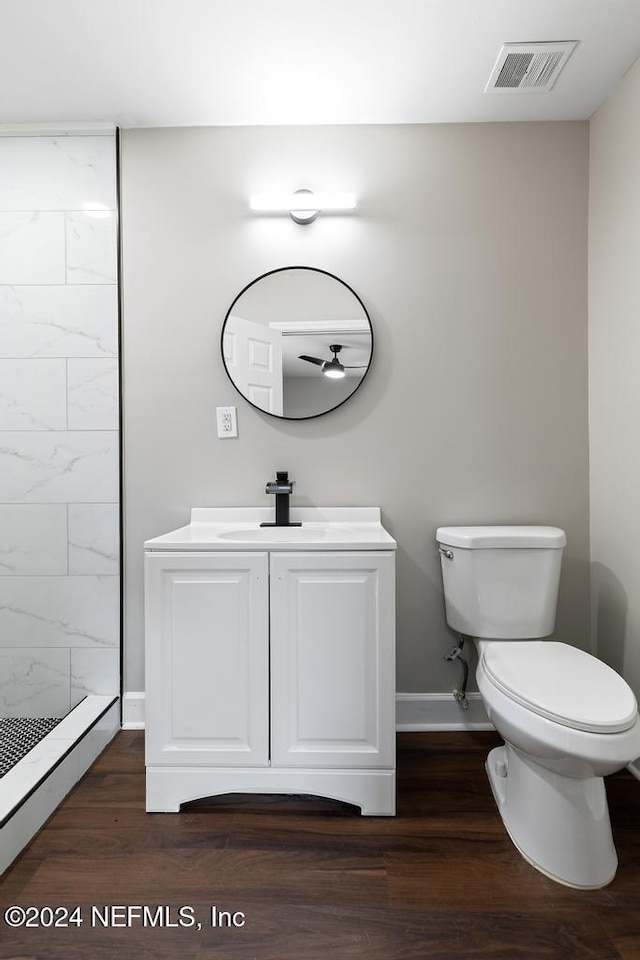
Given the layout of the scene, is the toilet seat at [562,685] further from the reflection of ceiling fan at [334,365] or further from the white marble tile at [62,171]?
the white marble tile at [62,171]

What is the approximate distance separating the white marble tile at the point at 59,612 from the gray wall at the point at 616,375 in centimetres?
190

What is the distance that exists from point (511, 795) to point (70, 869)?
1.22m

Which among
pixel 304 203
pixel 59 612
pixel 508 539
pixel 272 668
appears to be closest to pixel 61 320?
pixel 304 203

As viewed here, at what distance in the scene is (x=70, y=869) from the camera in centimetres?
139

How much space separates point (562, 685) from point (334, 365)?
52.8 inches

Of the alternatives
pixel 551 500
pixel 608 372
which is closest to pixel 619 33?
pixel 608 372

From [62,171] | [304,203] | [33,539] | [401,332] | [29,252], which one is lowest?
[33,539]

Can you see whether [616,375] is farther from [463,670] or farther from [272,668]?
[272,668]

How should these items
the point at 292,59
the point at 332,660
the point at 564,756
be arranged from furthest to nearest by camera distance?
1. the point at 292,59
2. the point at 332,660
3. the point at 564,756

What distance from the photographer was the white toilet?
1272 millimetres

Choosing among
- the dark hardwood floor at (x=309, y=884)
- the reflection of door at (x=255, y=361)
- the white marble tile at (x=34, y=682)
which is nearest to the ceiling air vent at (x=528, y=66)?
the reflection of door at (x=255, y=361)

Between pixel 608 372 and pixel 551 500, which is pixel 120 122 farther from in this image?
pixel 551 500

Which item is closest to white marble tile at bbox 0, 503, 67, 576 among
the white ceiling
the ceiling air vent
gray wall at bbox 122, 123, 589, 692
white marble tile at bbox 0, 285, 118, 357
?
gray wall at bbox 122, 123, 589, 692

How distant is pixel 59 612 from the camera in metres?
2.13
